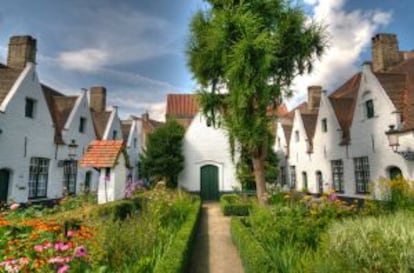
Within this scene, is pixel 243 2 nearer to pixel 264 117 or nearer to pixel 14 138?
pixel 264 117

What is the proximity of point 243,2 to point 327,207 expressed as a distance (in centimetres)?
903

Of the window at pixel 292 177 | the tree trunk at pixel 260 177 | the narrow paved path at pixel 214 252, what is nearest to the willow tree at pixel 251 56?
the tree trunk at pixel 260 177

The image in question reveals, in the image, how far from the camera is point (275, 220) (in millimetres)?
6742

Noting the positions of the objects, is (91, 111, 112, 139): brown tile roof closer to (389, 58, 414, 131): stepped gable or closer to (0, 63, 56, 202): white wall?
(0, 63, 56, 202): white wall

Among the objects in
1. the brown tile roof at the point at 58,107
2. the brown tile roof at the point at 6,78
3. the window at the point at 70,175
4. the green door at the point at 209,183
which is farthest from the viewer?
the green door at the point at 209,183

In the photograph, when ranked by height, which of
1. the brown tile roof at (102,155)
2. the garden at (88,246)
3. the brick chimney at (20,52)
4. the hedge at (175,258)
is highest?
the brick chimney at (20,52)

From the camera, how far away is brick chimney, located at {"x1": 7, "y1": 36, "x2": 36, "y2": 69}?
1434 cm

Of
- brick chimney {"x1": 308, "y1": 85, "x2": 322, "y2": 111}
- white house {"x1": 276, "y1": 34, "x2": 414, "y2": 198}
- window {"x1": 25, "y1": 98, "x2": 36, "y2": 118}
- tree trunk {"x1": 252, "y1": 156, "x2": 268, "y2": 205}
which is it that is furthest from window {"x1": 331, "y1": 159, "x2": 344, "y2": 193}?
window {"x1": 25, "y1": 98, "x2": 36, "y2": 118}

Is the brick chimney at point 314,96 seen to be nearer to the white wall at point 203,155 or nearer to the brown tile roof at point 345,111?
the brown tile roof at point 345,111

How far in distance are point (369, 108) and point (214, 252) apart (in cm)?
1083

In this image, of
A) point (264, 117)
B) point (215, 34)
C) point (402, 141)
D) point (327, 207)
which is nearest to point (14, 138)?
point (215, 34)

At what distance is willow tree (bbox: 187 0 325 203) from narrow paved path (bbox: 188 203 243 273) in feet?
9.38

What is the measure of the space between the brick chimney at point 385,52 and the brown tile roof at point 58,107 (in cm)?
1784

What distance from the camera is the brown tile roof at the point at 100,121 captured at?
2106 centimetres
